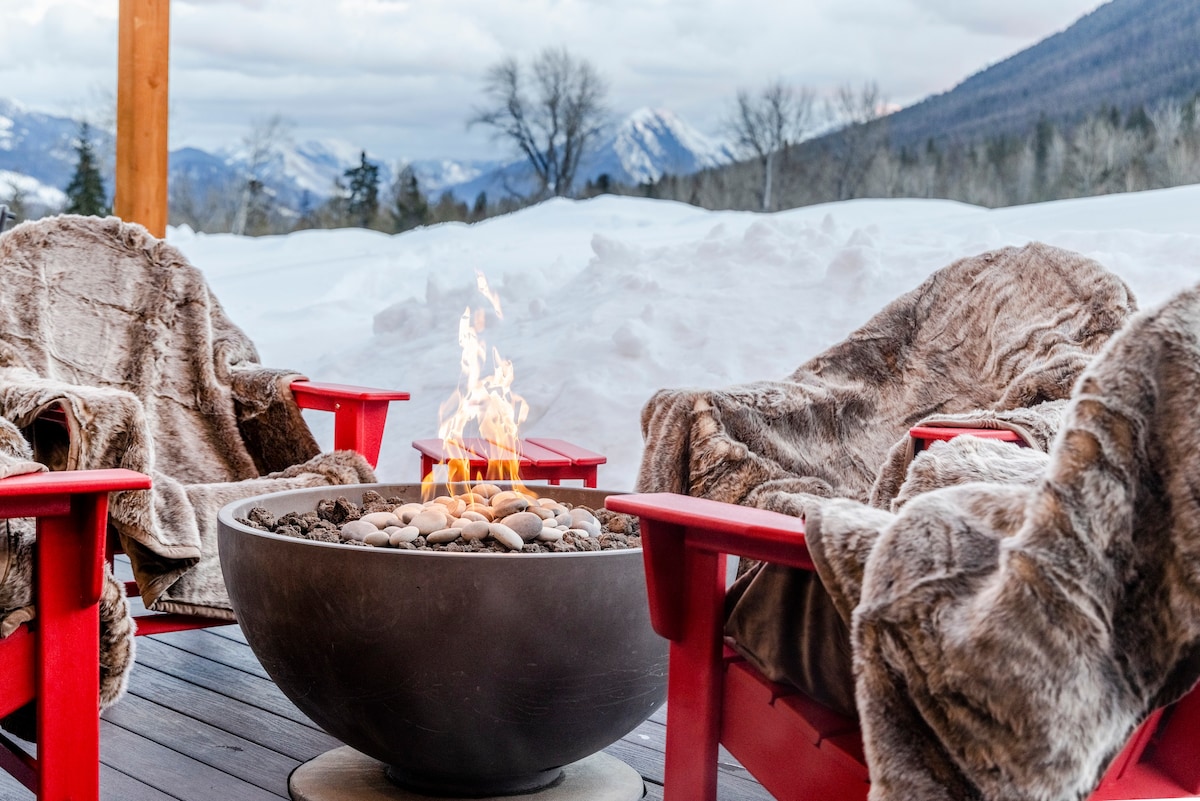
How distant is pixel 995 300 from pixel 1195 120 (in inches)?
182

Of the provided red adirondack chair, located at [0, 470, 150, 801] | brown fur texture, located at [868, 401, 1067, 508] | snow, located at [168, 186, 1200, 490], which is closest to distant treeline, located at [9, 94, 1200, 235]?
snow, located at [168, 186, 1200, 490]

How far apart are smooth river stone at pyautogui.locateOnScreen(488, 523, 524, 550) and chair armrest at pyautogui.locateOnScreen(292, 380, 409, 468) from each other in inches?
38.8

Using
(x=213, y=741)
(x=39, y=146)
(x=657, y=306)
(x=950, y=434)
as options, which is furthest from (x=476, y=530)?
(x=39, y=146)

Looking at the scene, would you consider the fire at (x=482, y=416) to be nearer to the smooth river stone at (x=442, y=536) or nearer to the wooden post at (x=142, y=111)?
the smooth river stone at (x=442, y=536)

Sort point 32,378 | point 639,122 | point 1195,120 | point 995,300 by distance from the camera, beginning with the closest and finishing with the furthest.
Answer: point 32,378
point 995,300
point 1195,120
point 639,122

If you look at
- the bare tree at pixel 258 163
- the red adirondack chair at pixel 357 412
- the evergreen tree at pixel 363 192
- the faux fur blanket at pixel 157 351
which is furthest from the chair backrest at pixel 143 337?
the bare tree at pixel 258 163

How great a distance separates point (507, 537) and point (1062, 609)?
90cm

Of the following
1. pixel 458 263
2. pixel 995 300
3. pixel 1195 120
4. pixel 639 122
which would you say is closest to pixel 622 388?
pixel 995 300

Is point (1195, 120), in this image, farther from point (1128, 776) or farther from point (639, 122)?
point (1128, 776)

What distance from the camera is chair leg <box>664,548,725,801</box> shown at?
1.29 metres

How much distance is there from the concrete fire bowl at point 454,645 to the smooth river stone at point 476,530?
0.22 m

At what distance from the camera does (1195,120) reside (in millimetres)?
6285

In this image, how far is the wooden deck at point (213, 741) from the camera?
70.6 inches

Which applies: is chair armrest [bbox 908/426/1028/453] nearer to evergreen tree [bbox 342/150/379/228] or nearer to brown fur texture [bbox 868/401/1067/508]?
brown fur texture [bbox 868/401/1067/508]
